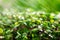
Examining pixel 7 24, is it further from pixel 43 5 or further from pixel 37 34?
pixel 43 5

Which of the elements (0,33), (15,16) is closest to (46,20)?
(15,16)

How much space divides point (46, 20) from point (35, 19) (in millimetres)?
103

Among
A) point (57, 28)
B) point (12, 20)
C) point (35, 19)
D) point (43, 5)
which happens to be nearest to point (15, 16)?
point (12, 20)

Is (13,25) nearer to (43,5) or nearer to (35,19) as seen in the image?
(35,19)

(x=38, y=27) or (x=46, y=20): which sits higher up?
(x=46, y=20)

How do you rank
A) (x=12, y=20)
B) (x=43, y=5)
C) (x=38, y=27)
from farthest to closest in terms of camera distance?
(x=43, y=5)
(x=12, y=20)
(x=38, y=27)

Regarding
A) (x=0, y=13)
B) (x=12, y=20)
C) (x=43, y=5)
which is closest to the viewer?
(x=12, y=20)

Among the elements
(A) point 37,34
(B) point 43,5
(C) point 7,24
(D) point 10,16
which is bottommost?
(A) point 37,34

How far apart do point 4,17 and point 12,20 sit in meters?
0.10

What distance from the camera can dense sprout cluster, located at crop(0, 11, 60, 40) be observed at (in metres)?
1.32

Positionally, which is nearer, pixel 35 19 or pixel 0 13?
pixel 35 19

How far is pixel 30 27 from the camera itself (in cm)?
137

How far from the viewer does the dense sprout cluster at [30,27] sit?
1.32 metres

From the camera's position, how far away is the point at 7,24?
4.63ft
